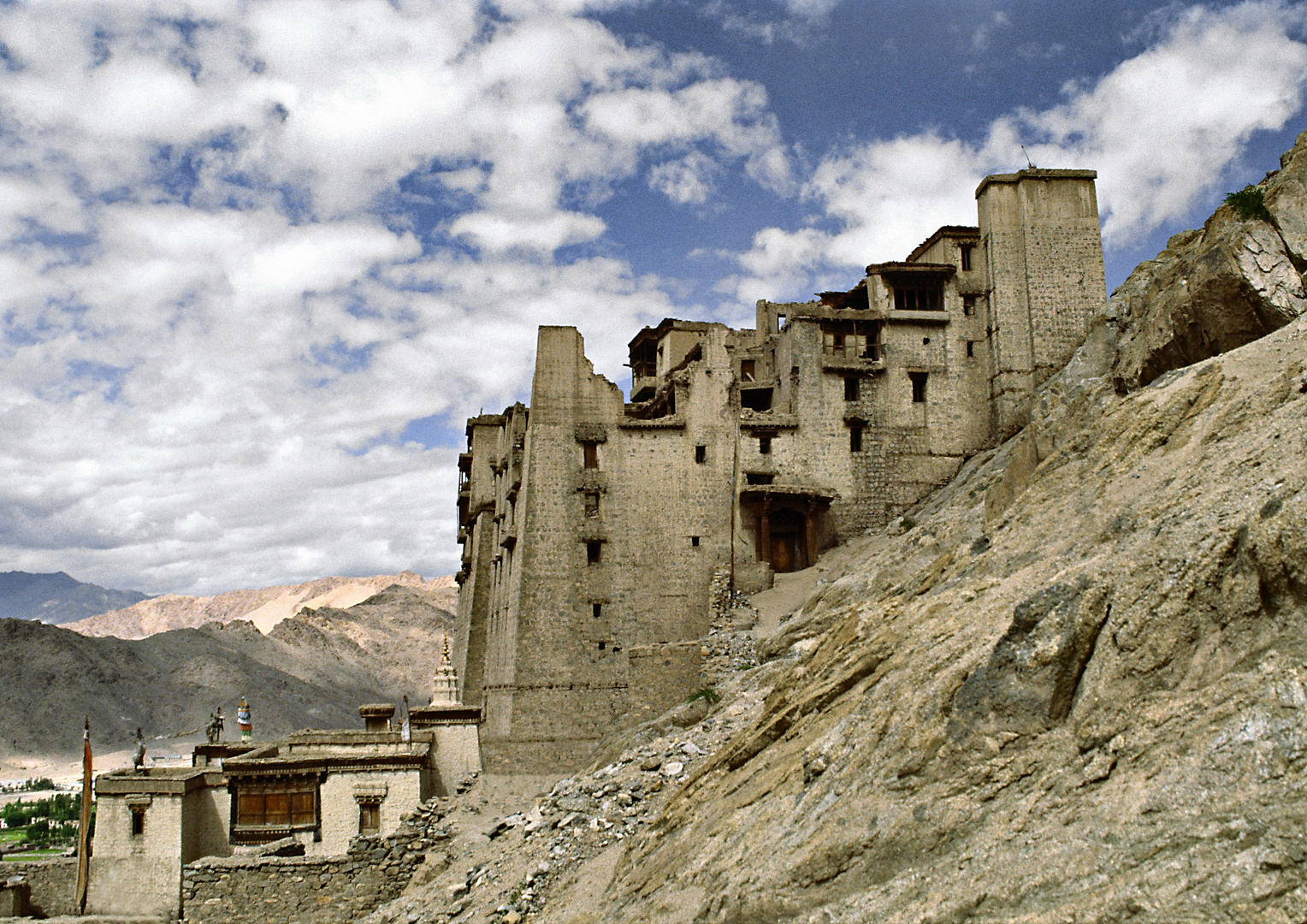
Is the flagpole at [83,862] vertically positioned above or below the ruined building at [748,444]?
below

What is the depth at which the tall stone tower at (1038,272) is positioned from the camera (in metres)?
37.8

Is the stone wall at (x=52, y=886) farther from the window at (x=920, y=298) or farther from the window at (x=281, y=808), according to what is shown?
the window at (x=920, y=298)

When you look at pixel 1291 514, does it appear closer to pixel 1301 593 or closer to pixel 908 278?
pixel 1301 593

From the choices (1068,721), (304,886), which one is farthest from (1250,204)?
(304,886)

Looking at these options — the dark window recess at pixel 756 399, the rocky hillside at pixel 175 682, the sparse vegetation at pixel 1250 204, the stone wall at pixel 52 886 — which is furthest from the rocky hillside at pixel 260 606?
the sparse vegetation at pixel 1250 204

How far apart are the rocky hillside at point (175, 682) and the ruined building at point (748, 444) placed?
35.8 metres

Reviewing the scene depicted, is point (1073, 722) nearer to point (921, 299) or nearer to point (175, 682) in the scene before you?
point (921, 299)

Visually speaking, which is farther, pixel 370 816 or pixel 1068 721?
pixel 370 816

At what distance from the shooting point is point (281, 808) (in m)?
25.1

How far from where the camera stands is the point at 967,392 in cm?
3844

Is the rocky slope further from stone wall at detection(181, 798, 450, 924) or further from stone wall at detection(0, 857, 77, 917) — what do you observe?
stone wall at detection(0, 857, 77, 917)

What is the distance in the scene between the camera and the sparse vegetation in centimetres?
1862

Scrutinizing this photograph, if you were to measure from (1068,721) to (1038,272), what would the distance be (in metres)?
31.2

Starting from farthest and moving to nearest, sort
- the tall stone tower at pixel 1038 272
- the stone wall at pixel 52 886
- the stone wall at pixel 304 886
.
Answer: the tall stone tower at pixel 1038 272 → the stone wall at pixel 52 886 → the stone wall at pixel 304 886
